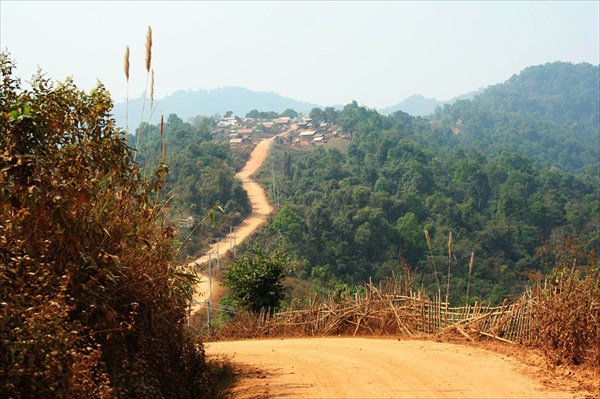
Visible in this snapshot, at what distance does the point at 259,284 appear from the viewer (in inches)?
599

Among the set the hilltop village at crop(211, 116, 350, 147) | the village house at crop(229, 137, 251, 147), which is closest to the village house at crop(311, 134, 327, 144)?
the hilltop village at crop(211, 116, 350, 147)

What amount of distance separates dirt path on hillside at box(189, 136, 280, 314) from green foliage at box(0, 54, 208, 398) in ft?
76.9

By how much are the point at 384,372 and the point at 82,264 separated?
14.5 feet

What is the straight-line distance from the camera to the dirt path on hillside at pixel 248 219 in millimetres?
35981

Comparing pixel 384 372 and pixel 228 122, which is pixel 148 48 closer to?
pixel 384 372

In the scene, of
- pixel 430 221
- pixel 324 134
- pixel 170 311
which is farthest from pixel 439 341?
pixel 324 134

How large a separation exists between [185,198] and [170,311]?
42434mm

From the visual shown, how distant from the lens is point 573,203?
187 ft

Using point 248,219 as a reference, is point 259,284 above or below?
above

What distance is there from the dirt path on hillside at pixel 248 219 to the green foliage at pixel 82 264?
23.4m

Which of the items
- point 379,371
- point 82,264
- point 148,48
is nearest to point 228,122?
point 379,371

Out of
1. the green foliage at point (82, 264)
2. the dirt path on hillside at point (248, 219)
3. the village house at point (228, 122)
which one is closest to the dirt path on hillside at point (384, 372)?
the green foliage at point (82, 264)

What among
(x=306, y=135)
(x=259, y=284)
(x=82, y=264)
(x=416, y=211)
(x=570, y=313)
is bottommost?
(x=416, y=211)

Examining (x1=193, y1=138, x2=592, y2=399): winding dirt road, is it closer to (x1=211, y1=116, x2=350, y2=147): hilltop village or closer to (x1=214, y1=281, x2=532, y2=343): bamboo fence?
(x1=214, y1=281, x2=532, y2=343): bamboo fence
